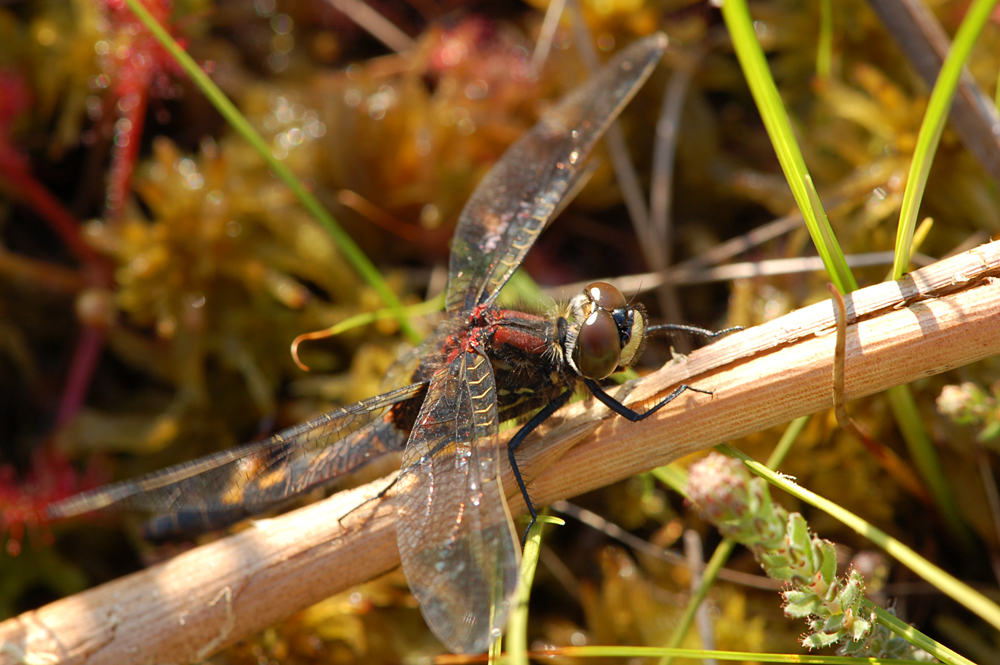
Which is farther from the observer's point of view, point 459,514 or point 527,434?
point 527,434

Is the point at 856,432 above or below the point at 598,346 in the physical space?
below

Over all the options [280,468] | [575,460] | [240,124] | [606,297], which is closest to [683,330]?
[606,297]

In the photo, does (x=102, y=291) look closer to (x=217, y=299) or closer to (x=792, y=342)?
(x=217, y=299)

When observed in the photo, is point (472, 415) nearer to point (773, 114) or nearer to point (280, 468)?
point (280, 468)

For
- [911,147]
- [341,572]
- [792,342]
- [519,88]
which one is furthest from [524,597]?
[519,88]

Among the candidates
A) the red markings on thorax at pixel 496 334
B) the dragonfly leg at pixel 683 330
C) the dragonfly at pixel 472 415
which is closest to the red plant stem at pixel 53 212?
the dragonfly at pixel 472 415

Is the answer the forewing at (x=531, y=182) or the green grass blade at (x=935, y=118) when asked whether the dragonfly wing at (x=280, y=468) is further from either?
the green grass blade at (x=935, y=118)
